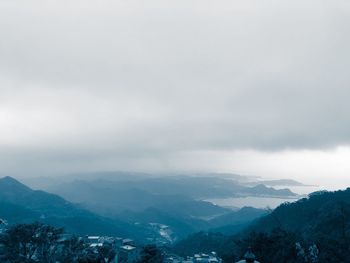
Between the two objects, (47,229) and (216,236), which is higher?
(47,229)

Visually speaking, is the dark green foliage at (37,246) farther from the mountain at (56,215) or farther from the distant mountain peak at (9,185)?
the distant mountain peak at (9,185)

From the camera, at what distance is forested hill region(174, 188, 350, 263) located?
32.4m

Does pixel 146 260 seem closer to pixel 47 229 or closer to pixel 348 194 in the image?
pixel 47 229

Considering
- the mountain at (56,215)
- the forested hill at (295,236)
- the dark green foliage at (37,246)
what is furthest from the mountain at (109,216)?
the dark green foliage at (37,246)

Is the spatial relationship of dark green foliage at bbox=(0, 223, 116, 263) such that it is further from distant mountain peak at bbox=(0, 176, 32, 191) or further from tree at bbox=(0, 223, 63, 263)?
distant mountain peak at bbox=(0, 176, 32, 191)

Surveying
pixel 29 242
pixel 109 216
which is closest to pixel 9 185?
pixel 109 216

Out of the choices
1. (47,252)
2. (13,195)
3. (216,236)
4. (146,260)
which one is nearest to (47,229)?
(47,252)

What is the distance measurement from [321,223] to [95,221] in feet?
215

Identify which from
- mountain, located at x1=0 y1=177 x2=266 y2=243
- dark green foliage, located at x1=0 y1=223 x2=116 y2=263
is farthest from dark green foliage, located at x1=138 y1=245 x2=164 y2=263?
mountain, located at x1=0 y1=177 x2=266 y2=243

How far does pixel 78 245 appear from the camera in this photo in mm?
35844

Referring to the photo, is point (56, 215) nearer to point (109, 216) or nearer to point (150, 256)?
point (109, 216)

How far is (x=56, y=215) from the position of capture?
123312mm

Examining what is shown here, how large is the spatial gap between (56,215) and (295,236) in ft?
314

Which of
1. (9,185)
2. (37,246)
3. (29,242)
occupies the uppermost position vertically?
(9,185)
